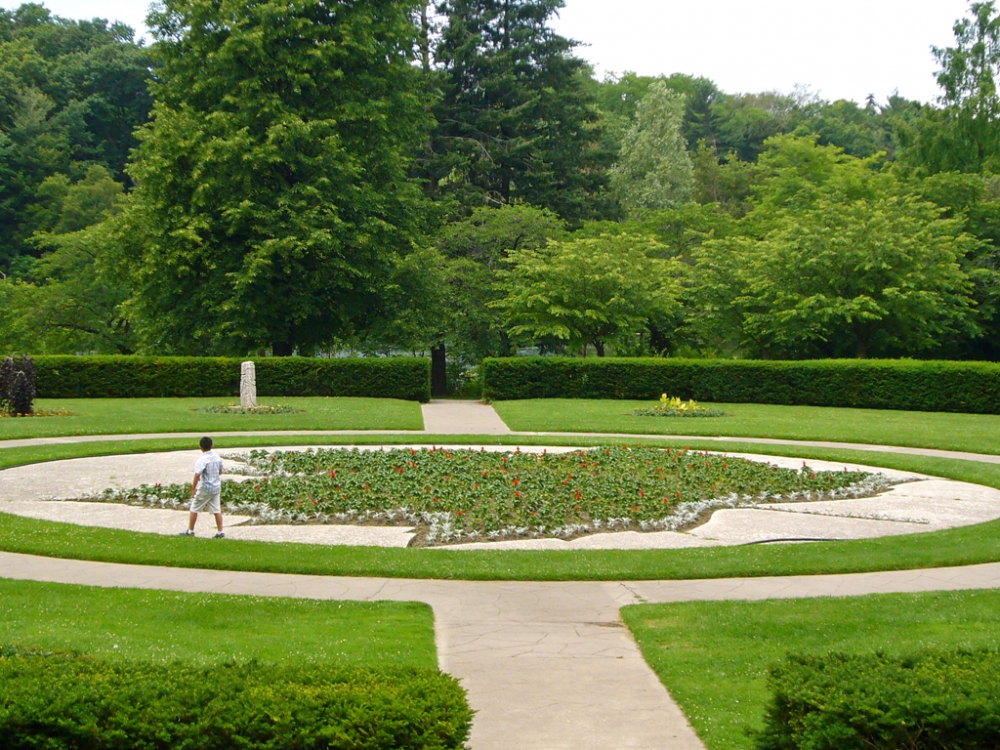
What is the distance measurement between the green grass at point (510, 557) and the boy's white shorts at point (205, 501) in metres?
0.58

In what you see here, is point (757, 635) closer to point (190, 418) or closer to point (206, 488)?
point (206, 488)

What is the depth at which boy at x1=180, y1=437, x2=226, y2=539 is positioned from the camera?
35.1 ft

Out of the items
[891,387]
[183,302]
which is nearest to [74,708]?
[891,387]

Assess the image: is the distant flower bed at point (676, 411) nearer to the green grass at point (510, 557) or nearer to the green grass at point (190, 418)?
the green grass at point (190, 418)

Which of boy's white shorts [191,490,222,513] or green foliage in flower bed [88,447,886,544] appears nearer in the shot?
boy's white shorts [191,490,222,513]

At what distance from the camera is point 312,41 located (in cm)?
3400

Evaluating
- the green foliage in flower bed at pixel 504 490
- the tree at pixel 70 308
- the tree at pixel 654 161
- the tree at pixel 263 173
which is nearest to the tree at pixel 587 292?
the tree at pixel 263 173

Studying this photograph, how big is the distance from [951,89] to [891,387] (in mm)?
24207

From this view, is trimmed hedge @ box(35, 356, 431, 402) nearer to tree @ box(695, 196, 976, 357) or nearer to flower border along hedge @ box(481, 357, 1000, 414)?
flower border along hedge @ box(481, 357, 1000, 414)

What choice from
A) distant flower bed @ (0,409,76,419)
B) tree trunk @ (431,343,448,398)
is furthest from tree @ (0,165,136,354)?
distant flower bed @ (0,409,76,419)

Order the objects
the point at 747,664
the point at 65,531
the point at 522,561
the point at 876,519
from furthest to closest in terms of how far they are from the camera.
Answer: the point at 876,519
the point at 65,531
the point at 522,561
the point at 747,664

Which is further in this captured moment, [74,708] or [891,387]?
Answer: [891,387]

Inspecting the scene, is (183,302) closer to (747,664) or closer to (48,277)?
(48,277)

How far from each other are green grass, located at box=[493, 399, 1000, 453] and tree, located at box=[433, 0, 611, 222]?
57.2ft
